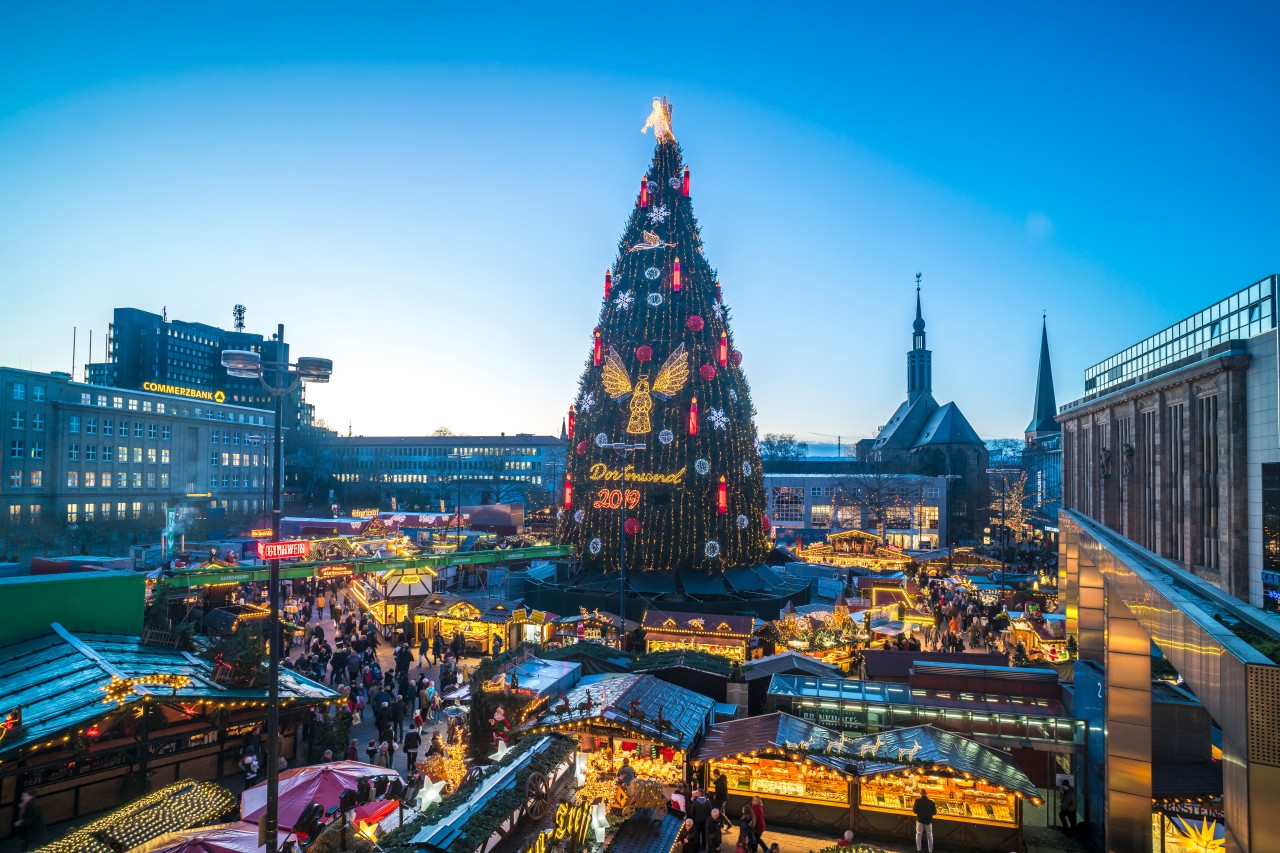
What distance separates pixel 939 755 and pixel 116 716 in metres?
14.3

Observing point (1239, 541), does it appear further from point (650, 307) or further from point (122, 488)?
point (122, 488)

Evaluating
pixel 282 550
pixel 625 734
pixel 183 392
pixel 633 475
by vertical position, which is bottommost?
pixel 625 734

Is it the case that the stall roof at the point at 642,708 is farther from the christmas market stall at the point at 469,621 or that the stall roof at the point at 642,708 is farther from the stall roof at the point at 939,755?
the christmas market stall at the point at 469,621

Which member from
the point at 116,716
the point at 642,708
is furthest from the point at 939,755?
the point at 116,716

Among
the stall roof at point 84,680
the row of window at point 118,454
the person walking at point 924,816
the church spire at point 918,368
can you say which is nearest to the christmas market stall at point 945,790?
the person walking at point 924,816

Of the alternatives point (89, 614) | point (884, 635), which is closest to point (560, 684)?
point (89, 614)

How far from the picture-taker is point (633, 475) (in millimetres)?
30312

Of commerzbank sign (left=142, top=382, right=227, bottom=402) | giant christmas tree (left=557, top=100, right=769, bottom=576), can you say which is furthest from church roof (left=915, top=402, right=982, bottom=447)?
commerzbank sign (left=142, top=382, right=227, bottom=402)

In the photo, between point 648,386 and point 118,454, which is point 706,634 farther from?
point 118,454

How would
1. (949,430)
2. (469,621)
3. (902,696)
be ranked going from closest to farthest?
(902,696) < (469,621) < (949,430)

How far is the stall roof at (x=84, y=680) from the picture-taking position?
12.1m

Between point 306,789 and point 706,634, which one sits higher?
point 306,789

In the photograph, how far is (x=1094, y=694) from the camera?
15641mm

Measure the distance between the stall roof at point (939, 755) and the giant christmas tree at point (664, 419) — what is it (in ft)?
54.7
